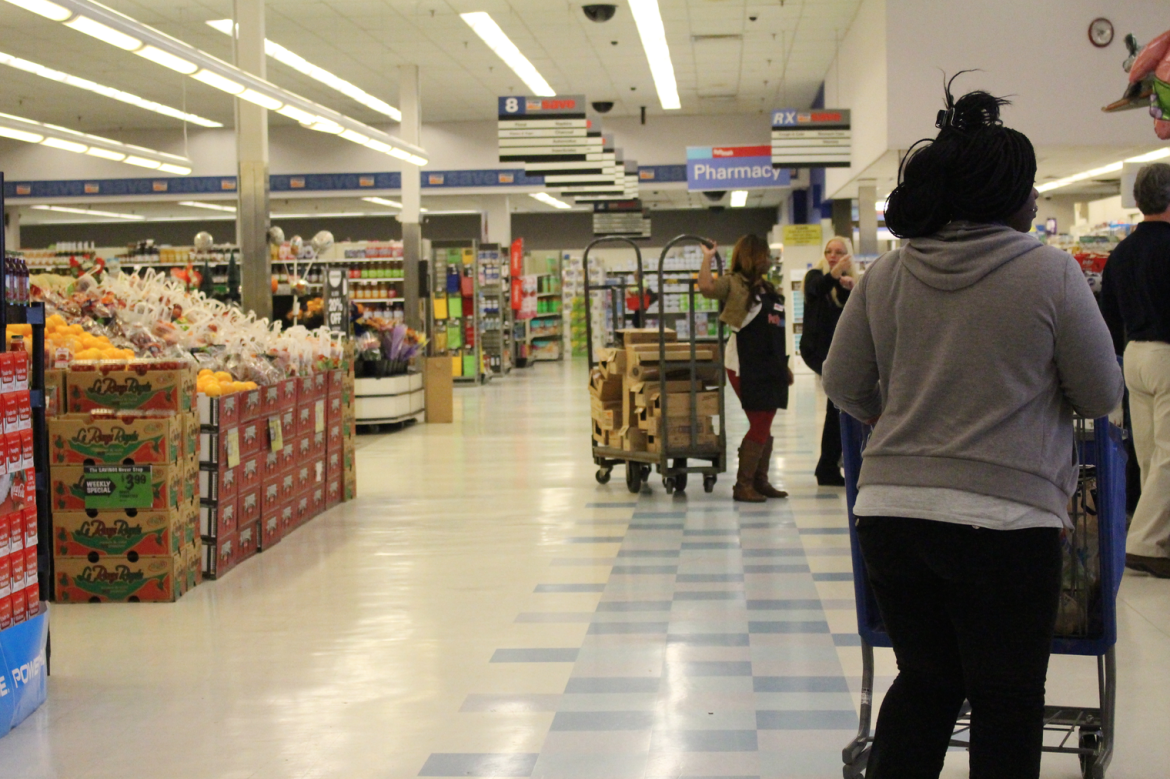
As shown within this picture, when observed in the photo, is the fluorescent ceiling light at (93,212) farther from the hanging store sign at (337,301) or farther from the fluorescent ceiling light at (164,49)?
the fluorescent ceiling light at (164,49)

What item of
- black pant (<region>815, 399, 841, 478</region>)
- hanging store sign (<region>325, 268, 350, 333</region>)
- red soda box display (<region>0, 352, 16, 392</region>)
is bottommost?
black pant (<region>815, 399, 841, 478</region>)

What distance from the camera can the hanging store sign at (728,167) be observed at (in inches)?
673

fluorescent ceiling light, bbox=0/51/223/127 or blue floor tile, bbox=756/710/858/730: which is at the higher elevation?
fluorescent ceiling light, bbox=0/51/223/127

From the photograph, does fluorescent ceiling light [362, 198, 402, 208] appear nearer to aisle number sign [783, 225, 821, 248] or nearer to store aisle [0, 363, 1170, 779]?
aisle number sign [783, 225, 821, 248]

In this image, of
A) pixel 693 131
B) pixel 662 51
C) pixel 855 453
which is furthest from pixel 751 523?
pixel 693 131

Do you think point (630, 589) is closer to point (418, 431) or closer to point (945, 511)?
point (945, 511)

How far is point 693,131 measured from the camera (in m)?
20.3

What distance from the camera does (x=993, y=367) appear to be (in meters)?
1.83

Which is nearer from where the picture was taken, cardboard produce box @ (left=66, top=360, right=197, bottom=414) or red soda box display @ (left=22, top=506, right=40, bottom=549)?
red soda box display @ (left=22, top=506, right=40, bottom=549)

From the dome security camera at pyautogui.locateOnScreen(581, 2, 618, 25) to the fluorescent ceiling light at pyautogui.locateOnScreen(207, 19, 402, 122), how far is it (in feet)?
11.2

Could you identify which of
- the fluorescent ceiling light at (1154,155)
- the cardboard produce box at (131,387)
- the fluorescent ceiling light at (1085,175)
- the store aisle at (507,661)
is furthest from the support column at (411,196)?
the cardboard produce box at (131,387)

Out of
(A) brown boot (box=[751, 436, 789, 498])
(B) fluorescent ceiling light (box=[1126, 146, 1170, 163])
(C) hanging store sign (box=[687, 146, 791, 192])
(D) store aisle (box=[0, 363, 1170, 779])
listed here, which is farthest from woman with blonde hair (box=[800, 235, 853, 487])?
(C) hanging store sign (box=[687, 146, 791, 192])

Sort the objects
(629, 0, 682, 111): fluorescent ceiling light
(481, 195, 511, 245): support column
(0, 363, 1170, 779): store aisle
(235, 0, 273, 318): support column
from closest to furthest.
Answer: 1. (0, 363, 1170, 779): store aisle
2. (235, 0, 273, 318): support column
3. (629, 0, 682, 111): fluorescent ceiling light
4. (481, 195, 511, 245): support column

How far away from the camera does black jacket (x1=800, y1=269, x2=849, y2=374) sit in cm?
667
